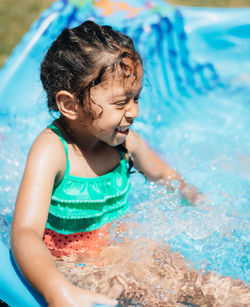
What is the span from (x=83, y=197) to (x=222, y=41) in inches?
75.9

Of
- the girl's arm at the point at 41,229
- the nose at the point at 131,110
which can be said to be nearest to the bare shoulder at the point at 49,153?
the girl's arm at the point at 41,229

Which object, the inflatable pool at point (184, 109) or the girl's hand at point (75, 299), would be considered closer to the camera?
the girl's hand at point (75, 299)

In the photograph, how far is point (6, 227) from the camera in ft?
5.81

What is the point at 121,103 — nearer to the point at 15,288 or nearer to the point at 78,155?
the point at 78,155

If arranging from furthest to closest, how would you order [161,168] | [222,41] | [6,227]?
1. [222,41]
2. [161,168]
3. [6,227]

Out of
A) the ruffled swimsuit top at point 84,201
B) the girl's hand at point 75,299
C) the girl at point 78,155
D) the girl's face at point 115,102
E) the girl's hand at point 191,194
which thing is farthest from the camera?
the girl's hand at point 191,194

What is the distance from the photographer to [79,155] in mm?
1596

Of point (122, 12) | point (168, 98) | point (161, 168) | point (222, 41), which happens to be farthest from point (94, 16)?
point (161, 168)

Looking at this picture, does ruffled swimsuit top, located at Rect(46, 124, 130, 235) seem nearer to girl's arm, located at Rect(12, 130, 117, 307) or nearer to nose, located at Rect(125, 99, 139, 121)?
girl's arm, located at Rect(12, 130, 117, 307)

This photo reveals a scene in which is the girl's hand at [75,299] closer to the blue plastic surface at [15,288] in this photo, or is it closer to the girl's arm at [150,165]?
the blue plastic surface at [15,288]

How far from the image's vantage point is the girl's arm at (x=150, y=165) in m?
1.81

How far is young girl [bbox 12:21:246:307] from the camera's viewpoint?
4.37 feet

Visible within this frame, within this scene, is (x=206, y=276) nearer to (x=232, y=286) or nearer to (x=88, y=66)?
(x=232, y=286)

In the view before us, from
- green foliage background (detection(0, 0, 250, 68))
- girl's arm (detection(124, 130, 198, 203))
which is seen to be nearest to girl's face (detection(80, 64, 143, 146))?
girl's arm (detection(124, 130, 198, 203))
